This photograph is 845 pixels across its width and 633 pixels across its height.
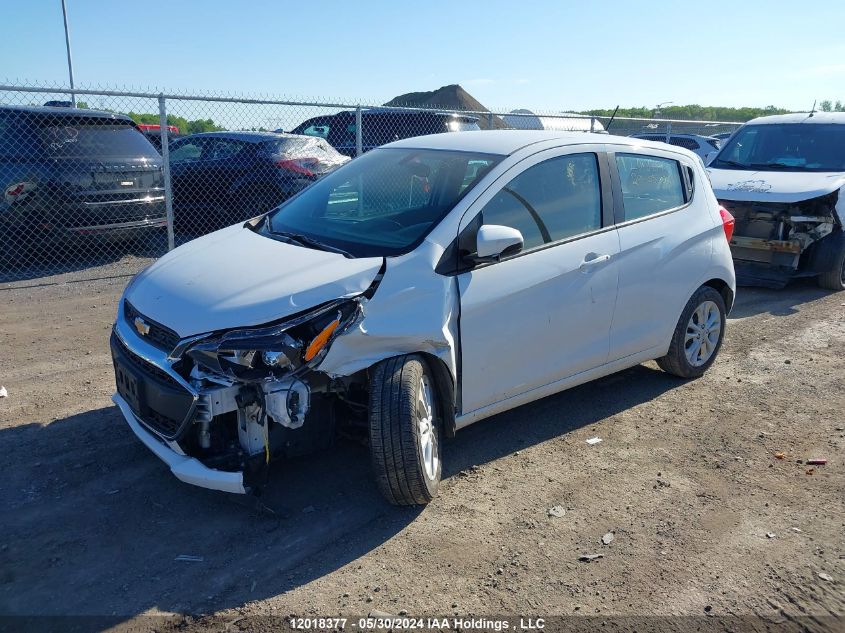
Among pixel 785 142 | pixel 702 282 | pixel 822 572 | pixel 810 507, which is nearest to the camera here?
pixel 822 572

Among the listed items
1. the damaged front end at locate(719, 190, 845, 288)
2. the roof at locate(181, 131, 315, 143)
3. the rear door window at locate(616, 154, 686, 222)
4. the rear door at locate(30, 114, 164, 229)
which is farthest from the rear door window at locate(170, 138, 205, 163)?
the rear door window at locate(616, 154, 686, 222)

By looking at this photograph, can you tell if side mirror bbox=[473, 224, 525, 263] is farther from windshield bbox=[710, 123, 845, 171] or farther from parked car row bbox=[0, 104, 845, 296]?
windshield bbox=[710, 123, 845, 171]

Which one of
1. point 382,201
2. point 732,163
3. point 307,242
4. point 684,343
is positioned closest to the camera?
point 307,242

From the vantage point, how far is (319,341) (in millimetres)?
3373

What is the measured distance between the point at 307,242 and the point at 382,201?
585 mm

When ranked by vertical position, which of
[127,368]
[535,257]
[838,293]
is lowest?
[838,293]

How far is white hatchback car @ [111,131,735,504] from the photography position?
134 inches

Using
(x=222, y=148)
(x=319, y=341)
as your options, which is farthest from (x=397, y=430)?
(x=222, y=148)

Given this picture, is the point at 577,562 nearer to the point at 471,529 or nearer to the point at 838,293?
the point at 471,529

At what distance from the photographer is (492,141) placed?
4.65 meters

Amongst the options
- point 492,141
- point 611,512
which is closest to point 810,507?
point 611,512

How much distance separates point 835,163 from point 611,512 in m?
7.35

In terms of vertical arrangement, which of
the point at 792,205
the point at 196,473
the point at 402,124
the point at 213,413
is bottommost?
the point at 196,473

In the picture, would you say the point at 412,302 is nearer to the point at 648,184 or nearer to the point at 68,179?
the point at 648,184
